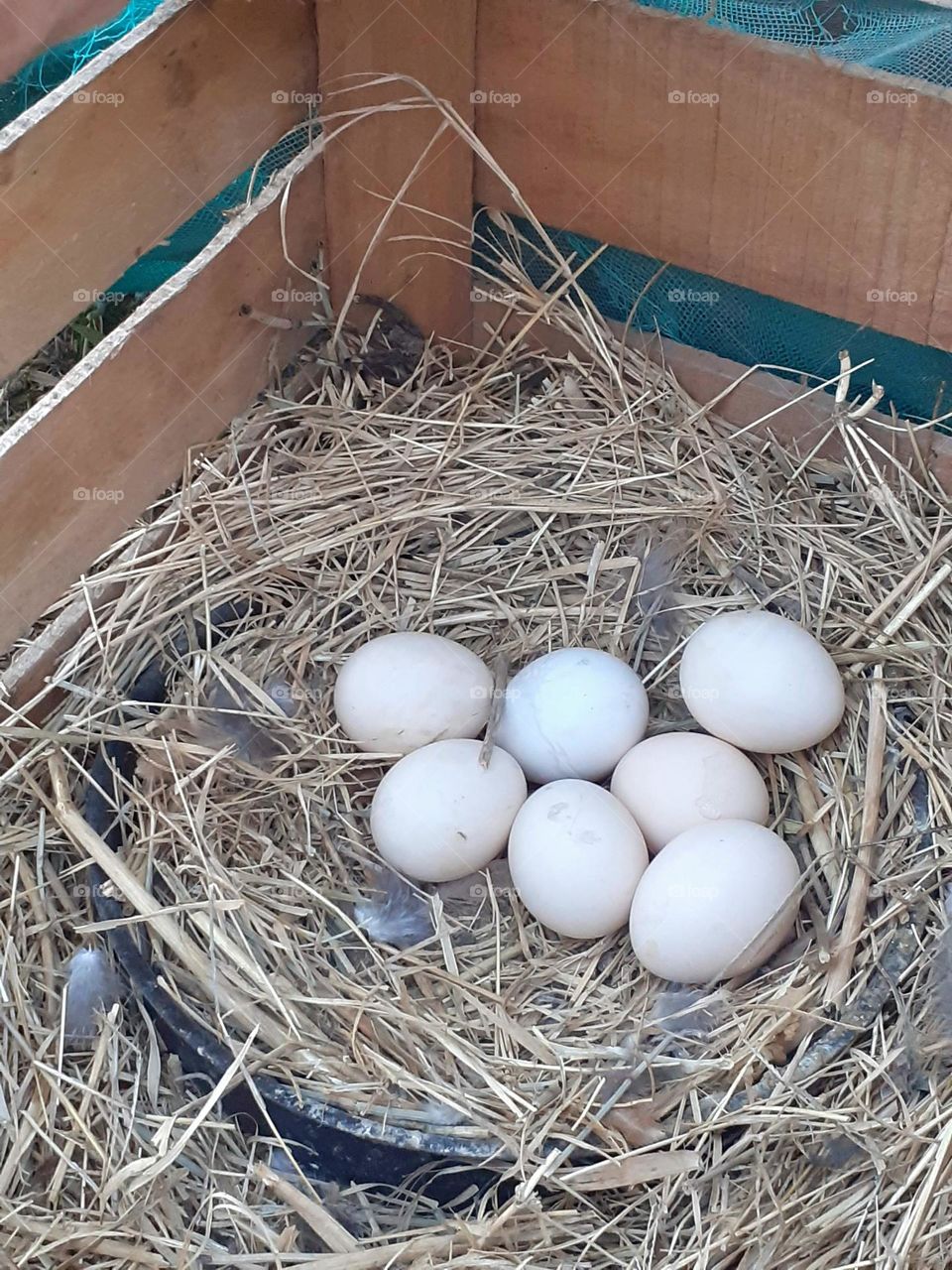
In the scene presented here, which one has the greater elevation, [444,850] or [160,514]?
[160,514]

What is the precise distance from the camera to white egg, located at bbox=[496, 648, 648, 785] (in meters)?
1.71

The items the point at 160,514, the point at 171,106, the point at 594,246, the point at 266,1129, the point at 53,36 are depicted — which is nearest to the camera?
the point at 266,1129

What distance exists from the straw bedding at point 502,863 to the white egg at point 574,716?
0.39 ft

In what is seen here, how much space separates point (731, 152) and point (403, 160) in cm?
46

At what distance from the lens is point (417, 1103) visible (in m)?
1.50

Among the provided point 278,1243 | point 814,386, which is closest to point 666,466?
point 814,386

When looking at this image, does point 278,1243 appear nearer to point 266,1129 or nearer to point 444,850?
point 266,1129

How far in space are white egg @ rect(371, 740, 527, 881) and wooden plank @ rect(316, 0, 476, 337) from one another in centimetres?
77

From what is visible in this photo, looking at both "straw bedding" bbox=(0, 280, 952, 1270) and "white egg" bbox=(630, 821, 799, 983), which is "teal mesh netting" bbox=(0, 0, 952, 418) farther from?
"white egg" bbox=(630, 821, 799, 983)

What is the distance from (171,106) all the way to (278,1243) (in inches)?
51.3

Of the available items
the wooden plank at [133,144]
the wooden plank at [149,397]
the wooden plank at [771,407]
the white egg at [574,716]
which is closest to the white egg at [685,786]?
the white egg at [574,716]

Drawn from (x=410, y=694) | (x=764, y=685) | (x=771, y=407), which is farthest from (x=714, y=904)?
(x=771, y=407)

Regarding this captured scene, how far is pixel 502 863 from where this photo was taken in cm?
173

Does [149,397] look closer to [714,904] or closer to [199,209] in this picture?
[199,209]
